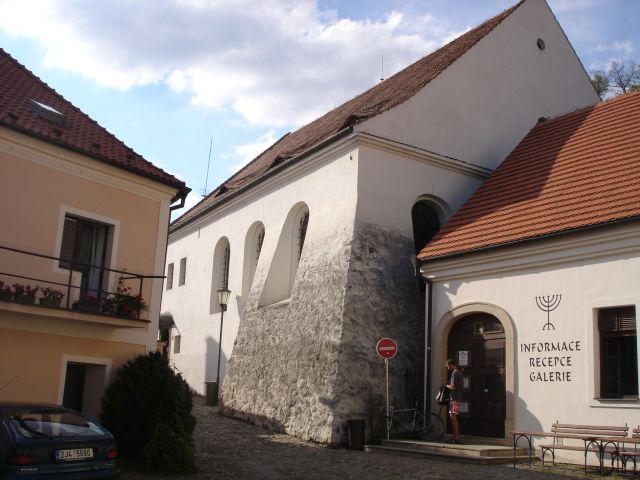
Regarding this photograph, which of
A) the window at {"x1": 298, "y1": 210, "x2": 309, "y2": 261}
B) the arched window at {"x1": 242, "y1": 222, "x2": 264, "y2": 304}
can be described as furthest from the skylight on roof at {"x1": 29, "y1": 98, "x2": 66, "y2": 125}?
the arched window at {"x1": 242, "y1": 222, "x2": 264, "y2": 304}

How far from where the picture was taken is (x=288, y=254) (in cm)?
2256

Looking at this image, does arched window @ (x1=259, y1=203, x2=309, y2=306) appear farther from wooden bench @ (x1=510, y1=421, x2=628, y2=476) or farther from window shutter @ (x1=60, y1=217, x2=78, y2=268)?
wooden bench @ (x1=510, y1=421, x2=628, y2=476)

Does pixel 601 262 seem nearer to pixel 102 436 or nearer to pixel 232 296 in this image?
pixel 102 436

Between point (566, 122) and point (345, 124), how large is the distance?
21.0ft

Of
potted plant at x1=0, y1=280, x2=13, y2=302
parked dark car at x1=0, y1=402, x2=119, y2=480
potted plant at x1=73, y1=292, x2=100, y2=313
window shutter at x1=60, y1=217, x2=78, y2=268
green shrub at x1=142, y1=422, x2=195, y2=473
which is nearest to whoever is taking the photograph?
parked dark car at x1=0, y1=402, x2=119, y2=480

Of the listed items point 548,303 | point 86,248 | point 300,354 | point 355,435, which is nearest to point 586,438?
point 548,303

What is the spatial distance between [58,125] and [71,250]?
2745mm

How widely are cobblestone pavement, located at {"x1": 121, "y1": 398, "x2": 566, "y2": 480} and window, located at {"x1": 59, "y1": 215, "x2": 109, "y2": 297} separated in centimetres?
410

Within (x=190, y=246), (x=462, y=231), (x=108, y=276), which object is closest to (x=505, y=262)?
(x=462, y=231)

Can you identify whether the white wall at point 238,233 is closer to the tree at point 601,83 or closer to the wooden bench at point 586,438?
the wooden bench at point 586,438

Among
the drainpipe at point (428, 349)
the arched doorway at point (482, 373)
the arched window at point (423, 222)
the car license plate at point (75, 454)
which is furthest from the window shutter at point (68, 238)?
the arched window at point (423, 222)

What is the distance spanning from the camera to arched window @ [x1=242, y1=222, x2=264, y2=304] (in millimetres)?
25094

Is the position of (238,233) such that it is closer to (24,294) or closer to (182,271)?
(182,271)

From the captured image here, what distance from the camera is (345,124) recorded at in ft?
64.2
